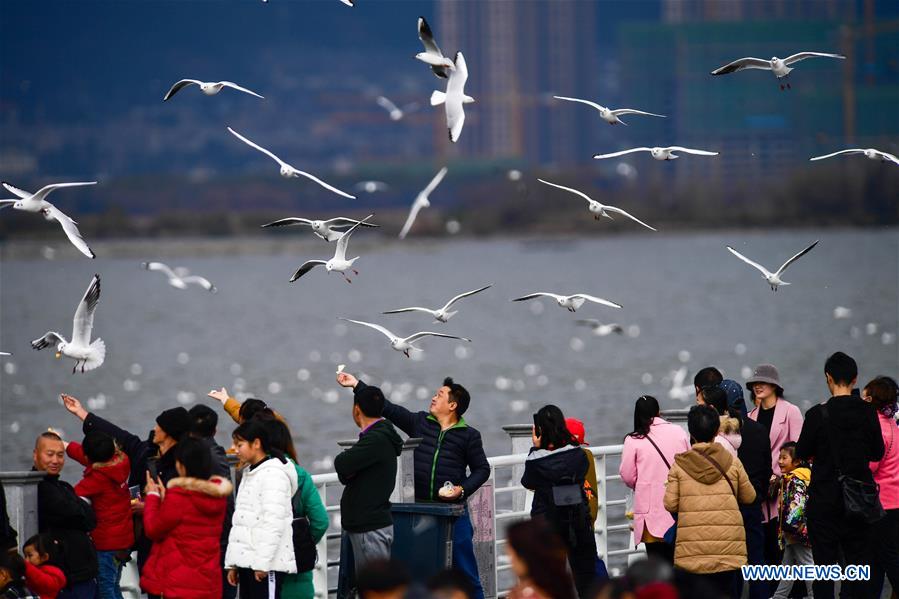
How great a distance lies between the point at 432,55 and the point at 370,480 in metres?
3.77

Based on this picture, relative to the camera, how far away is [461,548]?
903 cm

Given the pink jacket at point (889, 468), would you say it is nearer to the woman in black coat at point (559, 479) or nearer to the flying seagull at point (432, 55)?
the woman in black coat at point (559, 479)

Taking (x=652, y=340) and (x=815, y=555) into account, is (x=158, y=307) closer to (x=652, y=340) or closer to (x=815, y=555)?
(x=652, y=340)

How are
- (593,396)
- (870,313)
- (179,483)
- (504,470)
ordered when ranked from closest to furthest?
(179,483), (504,470), (593,396), (870,313)

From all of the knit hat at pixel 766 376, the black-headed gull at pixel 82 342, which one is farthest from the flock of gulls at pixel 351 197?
the knit hat at pixel 766 376

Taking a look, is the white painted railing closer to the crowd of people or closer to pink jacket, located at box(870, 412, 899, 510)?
the crowd of people

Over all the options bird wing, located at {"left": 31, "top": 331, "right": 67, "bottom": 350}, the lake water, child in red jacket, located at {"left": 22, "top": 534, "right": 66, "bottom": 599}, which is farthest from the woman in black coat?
the lake water

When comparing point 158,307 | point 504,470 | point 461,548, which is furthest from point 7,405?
point 158,307

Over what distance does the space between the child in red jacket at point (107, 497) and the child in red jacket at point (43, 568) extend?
0.37 meters

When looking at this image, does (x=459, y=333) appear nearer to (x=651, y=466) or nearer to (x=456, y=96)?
(x=456, y=96)

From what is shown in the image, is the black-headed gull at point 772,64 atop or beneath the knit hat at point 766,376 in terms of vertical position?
atop

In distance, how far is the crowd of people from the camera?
7.73 meters

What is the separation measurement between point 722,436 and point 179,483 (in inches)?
130

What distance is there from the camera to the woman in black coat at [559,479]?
8641 millimetres
